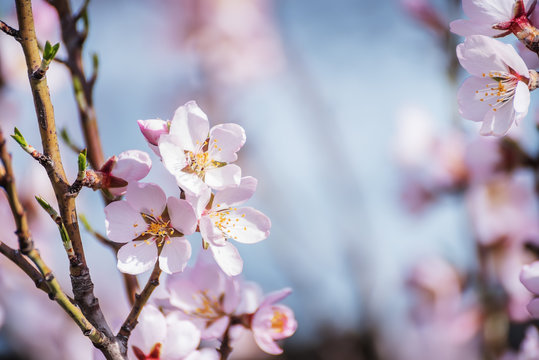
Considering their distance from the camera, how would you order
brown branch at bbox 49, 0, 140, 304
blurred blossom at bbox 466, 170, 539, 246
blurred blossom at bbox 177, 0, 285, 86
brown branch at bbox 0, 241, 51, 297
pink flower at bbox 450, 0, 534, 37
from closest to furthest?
brown branch at bbox 0, 241, 51, 297, pink flower at bbox 450, 0, 534, 37, brown branch at bbox 49, 0, 140, 304, blurred blossom at bbox 466, 170, 539, 246, blurred blossom at bbox 177, 0, 285, 86

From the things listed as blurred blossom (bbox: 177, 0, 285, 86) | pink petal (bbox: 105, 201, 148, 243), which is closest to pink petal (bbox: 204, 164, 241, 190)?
pink petal (bbox: 105, 201, 148, 243)

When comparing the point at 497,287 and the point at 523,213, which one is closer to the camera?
the point at 497,287

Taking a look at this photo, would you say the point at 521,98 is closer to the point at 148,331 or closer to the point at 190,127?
the point at 190,127

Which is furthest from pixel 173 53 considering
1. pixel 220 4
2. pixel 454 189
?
pixel 454 189

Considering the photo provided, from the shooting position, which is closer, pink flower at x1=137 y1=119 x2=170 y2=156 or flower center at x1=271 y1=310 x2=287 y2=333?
pink flower at x1=137 y1=119 x2=170 y2=156

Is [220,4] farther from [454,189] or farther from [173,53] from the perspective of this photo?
[454,189]

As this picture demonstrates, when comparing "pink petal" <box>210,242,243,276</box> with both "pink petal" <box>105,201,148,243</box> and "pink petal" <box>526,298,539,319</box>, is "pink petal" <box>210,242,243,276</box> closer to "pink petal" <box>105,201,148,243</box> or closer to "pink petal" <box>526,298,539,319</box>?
"pink petal" <box>105,201,148,243</box>
